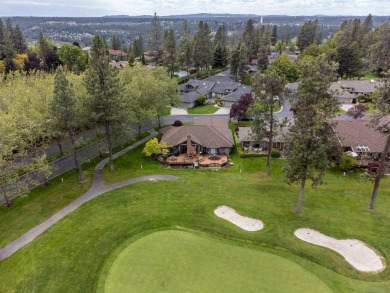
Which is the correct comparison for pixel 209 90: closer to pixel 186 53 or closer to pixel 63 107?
pixel 186 53

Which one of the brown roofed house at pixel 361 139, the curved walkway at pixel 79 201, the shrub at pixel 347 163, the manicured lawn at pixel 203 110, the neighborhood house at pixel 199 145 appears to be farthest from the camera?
the manicured lawn at pixel 203 110

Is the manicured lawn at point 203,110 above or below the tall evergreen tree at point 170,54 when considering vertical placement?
below

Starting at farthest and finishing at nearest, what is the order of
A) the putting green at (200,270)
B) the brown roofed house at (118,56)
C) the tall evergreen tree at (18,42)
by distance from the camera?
the brown roofed house at (118,56) < the tall evergreen tree at (18,42) < the putting green at (200,270)

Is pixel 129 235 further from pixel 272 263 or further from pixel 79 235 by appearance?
pixel 272 263

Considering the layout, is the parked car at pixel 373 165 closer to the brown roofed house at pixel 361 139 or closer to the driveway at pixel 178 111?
the brown roofed house at pixel 361 139

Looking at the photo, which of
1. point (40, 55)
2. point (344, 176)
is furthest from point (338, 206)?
point (40, 55)

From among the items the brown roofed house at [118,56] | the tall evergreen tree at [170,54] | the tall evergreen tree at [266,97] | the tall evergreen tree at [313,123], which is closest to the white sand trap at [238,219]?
the tall evergreen tree at [313,123]

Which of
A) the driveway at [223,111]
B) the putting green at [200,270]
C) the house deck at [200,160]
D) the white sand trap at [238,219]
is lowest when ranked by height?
the driveway at [223,111]

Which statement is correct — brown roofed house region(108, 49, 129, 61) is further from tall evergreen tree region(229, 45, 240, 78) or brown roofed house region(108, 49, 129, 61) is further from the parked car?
the parked car
